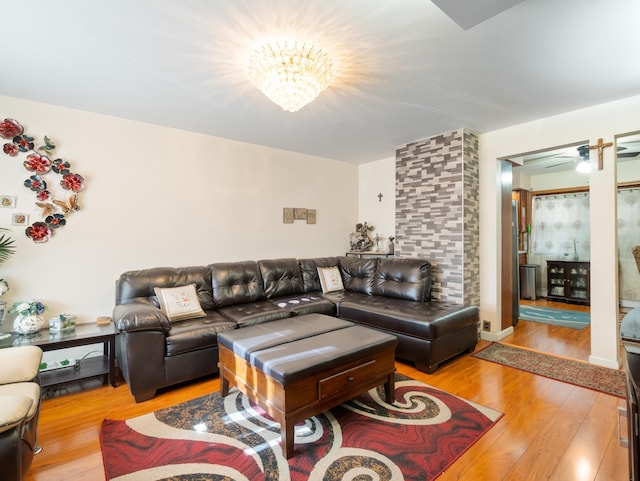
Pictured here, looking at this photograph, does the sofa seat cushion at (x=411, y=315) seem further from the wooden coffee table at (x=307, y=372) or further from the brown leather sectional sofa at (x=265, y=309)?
the wooden coffee table at (x=307, y=372)

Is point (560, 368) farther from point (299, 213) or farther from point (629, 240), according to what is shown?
point (629, 240)

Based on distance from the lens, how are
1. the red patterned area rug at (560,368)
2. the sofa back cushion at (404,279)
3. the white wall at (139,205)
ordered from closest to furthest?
the red patterned area rug at (560,368)
the white wall at (139,205)
the sofa back cushion at (404,279)

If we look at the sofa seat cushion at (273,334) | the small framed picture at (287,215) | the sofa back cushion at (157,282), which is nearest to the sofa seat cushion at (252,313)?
the sofa back cushion at (157,282)

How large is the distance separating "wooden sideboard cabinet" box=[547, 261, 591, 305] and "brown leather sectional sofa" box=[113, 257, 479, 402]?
3811mm

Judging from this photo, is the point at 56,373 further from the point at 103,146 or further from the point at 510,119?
the point at 510,119

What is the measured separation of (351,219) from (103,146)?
3.64 metres

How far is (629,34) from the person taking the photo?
189 cm

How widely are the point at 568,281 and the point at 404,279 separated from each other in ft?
13.5

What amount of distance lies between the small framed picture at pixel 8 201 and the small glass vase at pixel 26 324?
3.33 ft

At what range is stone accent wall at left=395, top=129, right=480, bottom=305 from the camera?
3.66m

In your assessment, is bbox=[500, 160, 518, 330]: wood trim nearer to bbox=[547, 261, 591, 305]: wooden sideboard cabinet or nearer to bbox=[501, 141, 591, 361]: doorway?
bbox=[501, 141, 591, 361]: doorway

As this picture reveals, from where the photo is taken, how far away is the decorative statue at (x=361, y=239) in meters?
5.13

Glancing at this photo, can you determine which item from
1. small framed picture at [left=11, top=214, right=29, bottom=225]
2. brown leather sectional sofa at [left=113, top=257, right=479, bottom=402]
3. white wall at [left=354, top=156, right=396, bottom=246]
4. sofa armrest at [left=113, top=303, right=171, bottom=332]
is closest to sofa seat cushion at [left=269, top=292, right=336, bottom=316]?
brown leather sectional sofa at [left=113, top=257, right=479, bottom=402]

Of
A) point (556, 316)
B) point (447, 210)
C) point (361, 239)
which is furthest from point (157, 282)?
point (556, 316)
